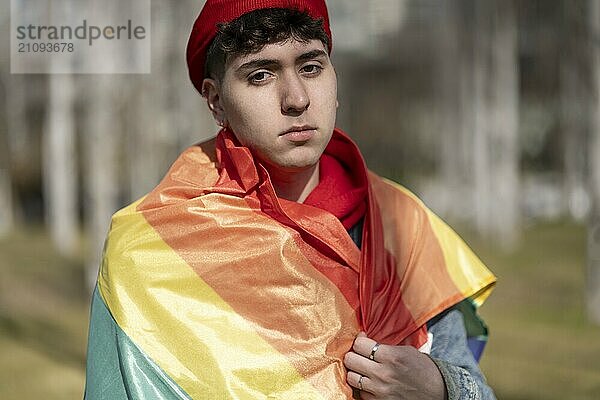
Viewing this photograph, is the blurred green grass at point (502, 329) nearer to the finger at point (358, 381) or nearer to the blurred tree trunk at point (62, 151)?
the blurred tree trunk at point (62, 151)

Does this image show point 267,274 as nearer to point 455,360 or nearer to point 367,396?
point 367,396

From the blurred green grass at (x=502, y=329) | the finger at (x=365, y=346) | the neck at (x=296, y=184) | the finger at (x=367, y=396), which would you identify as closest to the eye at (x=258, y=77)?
the neck at (x=296, y=184)

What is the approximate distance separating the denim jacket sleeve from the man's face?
1.63 feet

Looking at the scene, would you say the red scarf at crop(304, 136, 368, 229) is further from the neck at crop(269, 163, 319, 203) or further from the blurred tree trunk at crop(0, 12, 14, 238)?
the blurred tree trunk at crop(0, 12, 14, 238)

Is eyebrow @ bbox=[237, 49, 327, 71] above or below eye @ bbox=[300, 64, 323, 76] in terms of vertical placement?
above

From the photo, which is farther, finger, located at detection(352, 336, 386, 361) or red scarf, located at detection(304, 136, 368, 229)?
red scarf, located at detection(304, 136, 368, 229)

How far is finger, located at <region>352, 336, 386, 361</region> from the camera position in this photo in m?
2.00

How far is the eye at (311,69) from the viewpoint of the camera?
2054mm

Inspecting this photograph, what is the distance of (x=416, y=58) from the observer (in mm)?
26781

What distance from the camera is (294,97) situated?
6.48 feet

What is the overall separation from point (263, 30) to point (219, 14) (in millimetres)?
133

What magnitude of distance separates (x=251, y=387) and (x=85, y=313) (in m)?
8.75

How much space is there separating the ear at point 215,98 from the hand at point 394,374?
63 centimetres

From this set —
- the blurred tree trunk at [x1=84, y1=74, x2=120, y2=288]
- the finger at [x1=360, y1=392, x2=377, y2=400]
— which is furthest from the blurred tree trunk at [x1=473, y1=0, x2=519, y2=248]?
the finger at [x1=360, y1=392, x2=377, y2=400]
